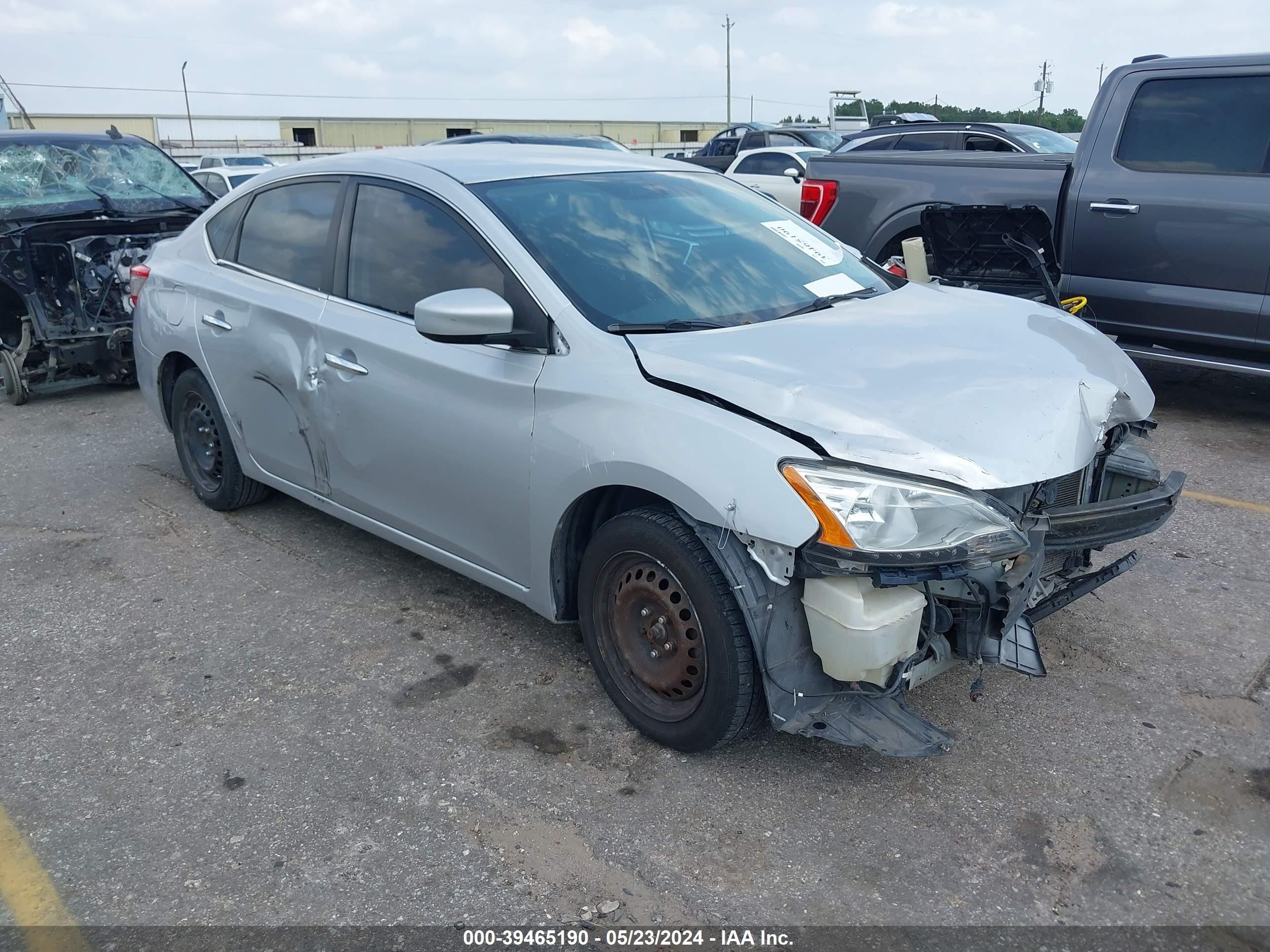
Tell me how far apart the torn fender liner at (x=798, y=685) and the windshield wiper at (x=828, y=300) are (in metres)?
1.09

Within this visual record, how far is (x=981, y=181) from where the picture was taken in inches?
276

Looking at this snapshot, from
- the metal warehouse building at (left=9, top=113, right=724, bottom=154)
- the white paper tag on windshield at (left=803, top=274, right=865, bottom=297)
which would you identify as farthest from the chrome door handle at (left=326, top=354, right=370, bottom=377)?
the metal warehouse building at (left=9, top=113, right=724, bottom=154)

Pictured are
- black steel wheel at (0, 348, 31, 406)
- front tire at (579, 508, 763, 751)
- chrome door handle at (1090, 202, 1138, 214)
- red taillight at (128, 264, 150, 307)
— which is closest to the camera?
front tire at (579, 508, 763, 751)

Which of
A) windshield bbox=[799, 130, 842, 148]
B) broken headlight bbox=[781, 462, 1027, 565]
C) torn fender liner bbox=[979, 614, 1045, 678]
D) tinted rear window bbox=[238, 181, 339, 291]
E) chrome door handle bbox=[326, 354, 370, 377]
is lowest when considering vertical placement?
torn fender liner bbox=[979, 614, 1045, 678]

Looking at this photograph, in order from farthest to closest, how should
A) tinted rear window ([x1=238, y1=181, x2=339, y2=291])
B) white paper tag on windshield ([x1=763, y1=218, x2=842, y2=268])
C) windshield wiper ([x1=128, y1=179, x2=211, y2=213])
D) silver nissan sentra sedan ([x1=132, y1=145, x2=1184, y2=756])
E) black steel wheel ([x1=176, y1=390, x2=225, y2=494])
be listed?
1. windshield wiper ([x1=128, y1=179, x2=211, y2=213])
2. black steel wheel ([x1=176, y1=390, x2=225, y2=494])
3. tinted rear window ([x1=238, y1=181, x2=339, y2=291])
4. white paper tag on windshield ([x1=763, y1=218, x2=842, y2=268])
5. silver nissan sentra sedan ([x1=132, y1=145, x2=1184, y2=756])

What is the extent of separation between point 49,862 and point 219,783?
0.47 m

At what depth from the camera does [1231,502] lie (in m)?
5.18

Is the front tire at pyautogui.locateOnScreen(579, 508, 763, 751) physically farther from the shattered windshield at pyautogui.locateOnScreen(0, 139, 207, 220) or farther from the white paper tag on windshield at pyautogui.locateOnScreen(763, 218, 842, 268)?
the shattered windshield at pyautogui.locateOnScreen(0, 139, 207, 220)

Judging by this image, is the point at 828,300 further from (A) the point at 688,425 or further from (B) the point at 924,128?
(B) the point at 924,128

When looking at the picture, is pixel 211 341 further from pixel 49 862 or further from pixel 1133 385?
pixel 1133 385

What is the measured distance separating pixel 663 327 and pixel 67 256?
5.91 m

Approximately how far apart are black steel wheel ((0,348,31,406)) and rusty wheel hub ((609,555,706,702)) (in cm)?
614

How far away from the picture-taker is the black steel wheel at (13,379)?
7.50m

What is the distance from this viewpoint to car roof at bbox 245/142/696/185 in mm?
→ 3928
